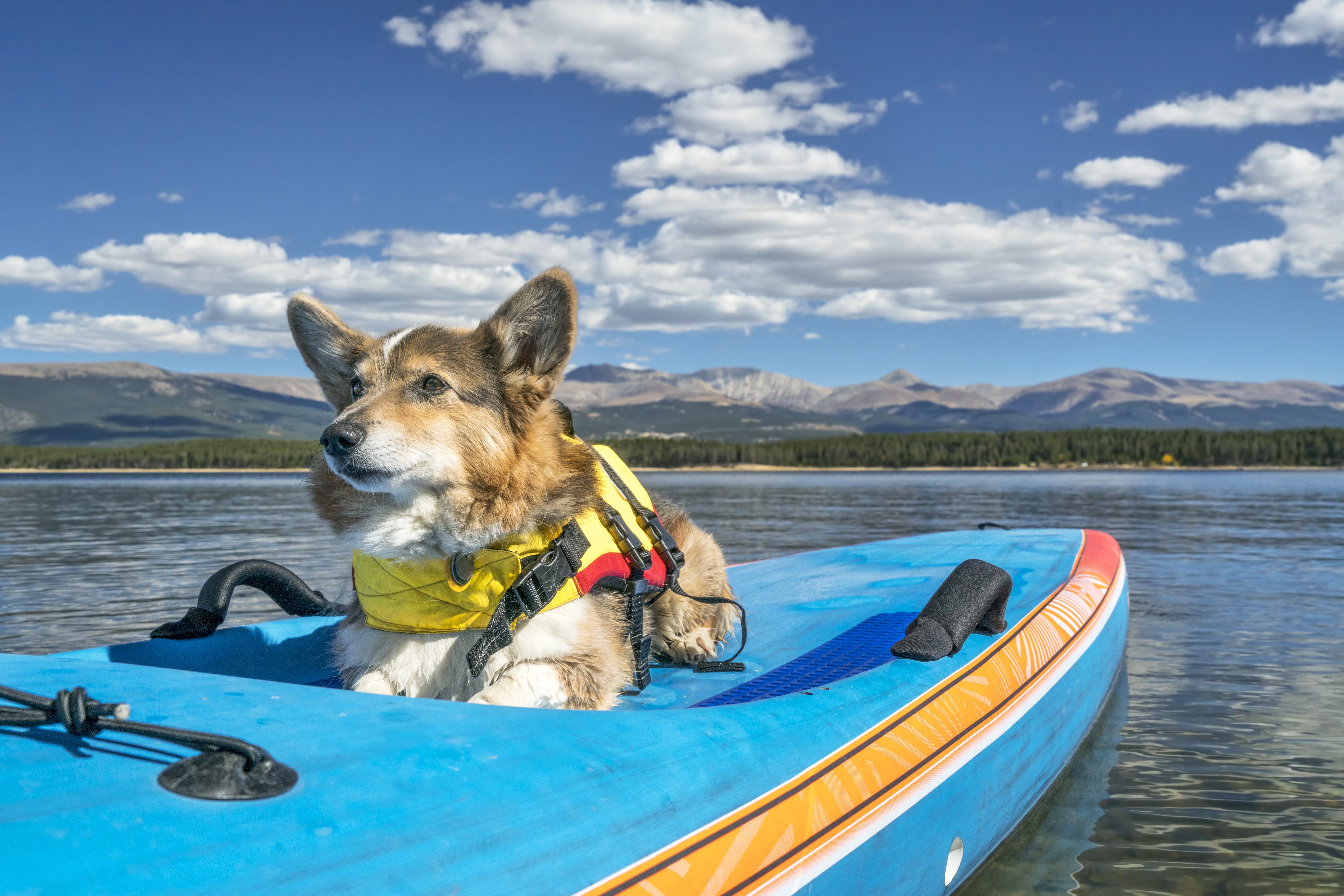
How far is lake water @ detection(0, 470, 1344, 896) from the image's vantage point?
5043 mm

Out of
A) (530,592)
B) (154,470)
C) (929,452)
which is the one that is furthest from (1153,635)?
(154,470)

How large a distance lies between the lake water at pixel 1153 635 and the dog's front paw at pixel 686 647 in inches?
73.6

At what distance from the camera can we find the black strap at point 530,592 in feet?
11.0

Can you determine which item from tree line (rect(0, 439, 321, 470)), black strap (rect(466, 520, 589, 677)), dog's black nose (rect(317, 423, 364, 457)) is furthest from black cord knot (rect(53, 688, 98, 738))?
tree line (rect(0, 439, 321, 470))

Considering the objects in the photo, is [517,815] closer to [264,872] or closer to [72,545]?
[264,872]

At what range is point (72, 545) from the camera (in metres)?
21.6

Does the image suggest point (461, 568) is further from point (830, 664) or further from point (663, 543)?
point (830, 664)

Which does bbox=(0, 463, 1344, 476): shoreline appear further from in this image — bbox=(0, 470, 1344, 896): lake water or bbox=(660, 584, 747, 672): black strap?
bbox=(660, 584, 747, 672): black strap

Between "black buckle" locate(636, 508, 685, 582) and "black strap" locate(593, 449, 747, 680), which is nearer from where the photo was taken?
"black strap" locate(593, 449, 747, 680)

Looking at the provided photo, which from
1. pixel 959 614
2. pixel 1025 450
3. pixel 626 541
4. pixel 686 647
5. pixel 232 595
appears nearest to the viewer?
pixel 626 541

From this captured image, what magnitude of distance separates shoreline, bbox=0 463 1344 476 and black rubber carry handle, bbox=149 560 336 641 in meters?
99.0

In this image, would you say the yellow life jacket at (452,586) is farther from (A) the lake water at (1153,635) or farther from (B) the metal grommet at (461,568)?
(A) the lake water at (1153,635)

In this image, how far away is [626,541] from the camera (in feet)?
13.3

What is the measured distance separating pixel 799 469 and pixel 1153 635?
4311 inches
